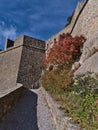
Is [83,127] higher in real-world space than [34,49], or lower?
lower

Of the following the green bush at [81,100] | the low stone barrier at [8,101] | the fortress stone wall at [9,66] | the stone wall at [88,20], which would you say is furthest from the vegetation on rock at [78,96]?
the fortress stone wall at [9,66]

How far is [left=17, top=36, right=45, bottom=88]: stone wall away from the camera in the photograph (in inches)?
851

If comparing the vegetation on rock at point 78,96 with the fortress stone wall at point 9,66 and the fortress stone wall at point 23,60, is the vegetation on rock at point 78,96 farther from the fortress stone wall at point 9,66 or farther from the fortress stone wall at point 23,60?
the fortress stone wall at point 9,66

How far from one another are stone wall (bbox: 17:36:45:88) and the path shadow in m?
9.81

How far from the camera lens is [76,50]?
14.0 m

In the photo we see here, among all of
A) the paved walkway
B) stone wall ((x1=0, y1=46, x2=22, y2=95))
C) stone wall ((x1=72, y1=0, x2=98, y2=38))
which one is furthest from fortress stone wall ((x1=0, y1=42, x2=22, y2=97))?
the paved walkway

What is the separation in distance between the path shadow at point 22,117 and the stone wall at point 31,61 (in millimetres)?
9811

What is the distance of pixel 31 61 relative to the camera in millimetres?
22547

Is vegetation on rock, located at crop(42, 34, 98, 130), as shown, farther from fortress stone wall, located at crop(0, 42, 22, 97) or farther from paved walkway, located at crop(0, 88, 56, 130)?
fortress stone wall, located at crop(0, 42, 22, 97)

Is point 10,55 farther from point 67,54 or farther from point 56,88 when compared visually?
point 56,88

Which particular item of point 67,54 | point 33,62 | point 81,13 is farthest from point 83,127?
point 33,62

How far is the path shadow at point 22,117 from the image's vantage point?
8375 millimetres

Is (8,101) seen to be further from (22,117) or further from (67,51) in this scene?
(67,51)

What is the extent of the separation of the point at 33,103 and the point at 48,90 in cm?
102
